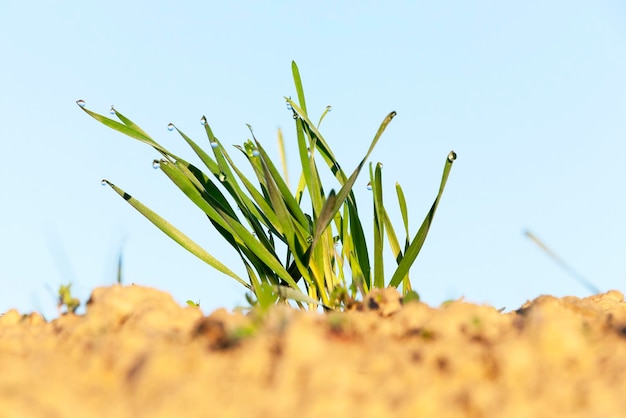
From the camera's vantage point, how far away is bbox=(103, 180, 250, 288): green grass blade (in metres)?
2.99

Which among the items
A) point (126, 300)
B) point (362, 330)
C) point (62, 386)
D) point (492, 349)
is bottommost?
point (62, 386)

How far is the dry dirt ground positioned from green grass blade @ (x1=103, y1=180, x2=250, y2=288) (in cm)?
136

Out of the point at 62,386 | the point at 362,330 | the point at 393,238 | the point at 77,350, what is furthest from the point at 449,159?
the point at 62,386

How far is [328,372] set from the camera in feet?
4.01

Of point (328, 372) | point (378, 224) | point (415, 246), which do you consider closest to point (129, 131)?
point (378, 224)

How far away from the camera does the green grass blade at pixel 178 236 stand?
299 centimetres

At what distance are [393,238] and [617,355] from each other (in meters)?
1.68

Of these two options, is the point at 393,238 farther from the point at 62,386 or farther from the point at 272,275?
the point at 62,386

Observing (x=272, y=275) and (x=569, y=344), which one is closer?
(x=569, y=344)

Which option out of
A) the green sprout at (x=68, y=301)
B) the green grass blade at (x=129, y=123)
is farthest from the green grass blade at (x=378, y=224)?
the green sprout at (x=68, y=301)

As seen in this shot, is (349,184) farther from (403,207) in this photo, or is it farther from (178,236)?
(178,236)

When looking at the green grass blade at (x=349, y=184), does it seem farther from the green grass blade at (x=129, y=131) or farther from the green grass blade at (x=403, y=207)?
the green grass blade at (x=129, y=131)

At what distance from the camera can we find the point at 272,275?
9.95 feet

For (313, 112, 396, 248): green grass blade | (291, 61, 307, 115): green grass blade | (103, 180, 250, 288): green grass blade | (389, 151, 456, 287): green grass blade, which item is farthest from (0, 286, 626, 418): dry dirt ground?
(291, 61, 307, 115): green grass blade
